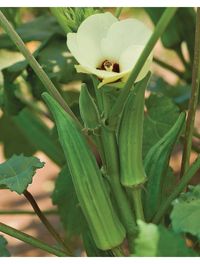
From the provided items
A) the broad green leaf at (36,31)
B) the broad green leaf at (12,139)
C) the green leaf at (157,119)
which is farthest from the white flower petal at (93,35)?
the broad green leaf at (12,139)

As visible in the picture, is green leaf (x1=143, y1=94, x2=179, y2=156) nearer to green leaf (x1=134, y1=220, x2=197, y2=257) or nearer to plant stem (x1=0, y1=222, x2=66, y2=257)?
plant stem (x1=0, y1=222, x2=66, y2=257)

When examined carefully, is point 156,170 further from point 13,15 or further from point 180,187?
point 13,15

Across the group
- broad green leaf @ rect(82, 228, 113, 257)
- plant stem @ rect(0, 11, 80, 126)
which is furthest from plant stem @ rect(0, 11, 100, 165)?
broad green leaf @ rect(82, 228, 113, 257)

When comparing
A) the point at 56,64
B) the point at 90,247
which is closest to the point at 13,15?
the point at 56,64

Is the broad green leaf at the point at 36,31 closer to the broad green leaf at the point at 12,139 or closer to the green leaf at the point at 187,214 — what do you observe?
the broad green leaf at the point at 12,139
